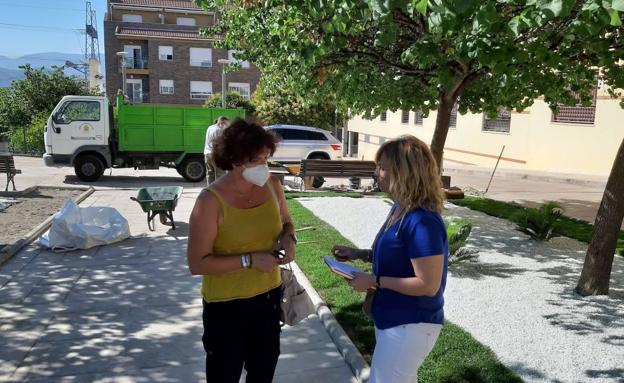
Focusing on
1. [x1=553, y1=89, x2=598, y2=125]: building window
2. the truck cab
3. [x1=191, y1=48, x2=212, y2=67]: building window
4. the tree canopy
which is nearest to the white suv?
the truck cab

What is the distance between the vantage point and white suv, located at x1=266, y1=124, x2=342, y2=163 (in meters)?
18.0

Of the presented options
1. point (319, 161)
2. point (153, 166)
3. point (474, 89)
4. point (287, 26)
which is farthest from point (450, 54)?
point (153, 166)

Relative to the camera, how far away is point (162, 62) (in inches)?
1735

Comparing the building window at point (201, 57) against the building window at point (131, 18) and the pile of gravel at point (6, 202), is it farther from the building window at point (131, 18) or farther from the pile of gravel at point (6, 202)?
the pile of gravel at point (6, 202)

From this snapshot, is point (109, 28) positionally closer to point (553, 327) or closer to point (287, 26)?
point (287, 26)

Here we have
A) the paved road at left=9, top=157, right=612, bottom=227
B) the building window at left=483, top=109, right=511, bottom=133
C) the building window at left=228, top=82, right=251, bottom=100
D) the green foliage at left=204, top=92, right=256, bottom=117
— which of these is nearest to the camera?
the paved road at left=9, top=157, right=612, bottom=227

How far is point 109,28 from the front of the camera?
45031 mm

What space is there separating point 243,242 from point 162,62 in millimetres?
44532

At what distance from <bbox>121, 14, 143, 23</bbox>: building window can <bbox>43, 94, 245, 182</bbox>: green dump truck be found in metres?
35.2

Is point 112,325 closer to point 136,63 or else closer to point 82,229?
point 82,229

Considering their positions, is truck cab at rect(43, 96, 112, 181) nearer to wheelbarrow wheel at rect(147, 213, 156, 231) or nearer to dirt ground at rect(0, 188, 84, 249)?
dirt ground at rect(0, 188, 84, 249)

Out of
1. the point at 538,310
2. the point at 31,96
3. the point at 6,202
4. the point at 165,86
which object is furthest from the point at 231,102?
the point at 538,310

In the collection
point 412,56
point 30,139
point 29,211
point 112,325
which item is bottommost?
point 112,325

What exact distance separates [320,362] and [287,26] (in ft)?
13.0
